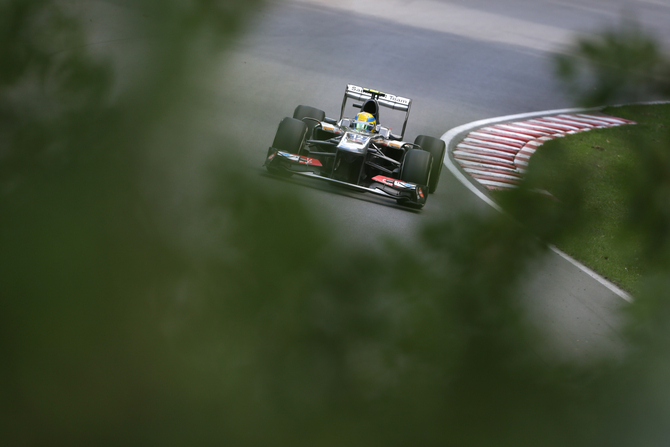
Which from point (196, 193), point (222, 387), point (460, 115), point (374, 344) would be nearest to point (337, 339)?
point (374, 344)

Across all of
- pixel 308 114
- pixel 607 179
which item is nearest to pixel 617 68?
pixel 607 179

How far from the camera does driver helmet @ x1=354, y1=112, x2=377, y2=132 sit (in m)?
7.02

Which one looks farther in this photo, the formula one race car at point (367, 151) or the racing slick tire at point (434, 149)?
the racing slick tire at point (434, 149)

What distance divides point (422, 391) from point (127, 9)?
0.61 m

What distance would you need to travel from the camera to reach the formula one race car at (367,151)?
611 centimetres

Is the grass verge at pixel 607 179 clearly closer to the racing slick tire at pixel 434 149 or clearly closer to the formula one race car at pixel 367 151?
the formula one race car at pixel 367 151

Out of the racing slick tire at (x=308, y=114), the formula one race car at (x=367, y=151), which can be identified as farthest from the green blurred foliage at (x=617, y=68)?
the racing slick tire at (x=308, y=114)

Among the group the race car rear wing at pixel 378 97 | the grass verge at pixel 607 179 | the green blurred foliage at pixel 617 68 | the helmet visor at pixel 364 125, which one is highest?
the race car rear wing at pixel 378 97

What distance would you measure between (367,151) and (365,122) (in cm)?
79

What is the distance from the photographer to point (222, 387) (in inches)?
26.6

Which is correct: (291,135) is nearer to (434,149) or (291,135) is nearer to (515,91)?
(434,149)

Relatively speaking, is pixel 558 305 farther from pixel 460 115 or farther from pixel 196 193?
pixel 460 115

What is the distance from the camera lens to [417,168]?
621 cm

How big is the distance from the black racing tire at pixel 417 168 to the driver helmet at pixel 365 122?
3.23 ft
